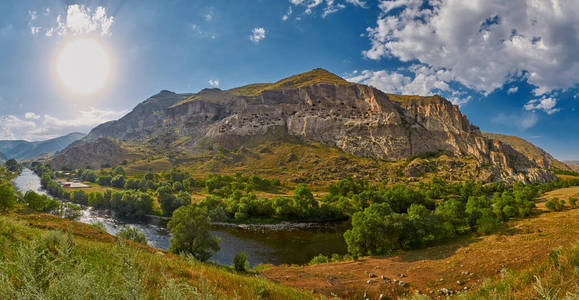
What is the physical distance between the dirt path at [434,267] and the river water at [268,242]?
29.3 ft

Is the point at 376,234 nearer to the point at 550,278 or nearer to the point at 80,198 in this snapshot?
the point at 550,278

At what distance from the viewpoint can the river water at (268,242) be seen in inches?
1326

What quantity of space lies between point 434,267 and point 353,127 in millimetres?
133548

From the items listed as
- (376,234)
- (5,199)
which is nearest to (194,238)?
(376,234)

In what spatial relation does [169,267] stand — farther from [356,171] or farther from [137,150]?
[137,150]

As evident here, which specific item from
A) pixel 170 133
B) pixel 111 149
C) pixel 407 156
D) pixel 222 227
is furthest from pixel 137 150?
pixel 407 156

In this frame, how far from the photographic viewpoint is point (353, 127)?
493ft

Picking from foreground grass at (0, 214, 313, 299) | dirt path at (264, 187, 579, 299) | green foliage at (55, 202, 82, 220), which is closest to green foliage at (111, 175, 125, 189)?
green foliage at (55, 202, 82, 220)

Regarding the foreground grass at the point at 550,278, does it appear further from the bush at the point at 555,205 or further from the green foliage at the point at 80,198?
the green foliage at the point at 80,198

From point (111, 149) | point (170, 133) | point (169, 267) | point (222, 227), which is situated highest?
point (170, 133)

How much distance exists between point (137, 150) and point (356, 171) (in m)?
148

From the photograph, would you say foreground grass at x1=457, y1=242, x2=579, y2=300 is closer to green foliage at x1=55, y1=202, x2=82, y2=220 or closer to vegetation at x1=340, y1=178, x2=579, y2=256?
vegetation at x1=340, y1=178, x2=579, y2=256

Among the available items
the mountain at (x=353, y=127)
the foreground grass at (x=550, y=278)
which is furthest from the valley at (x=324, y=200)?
the mountain at (x=353, y=127)

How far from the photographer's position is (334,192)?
7500cm
